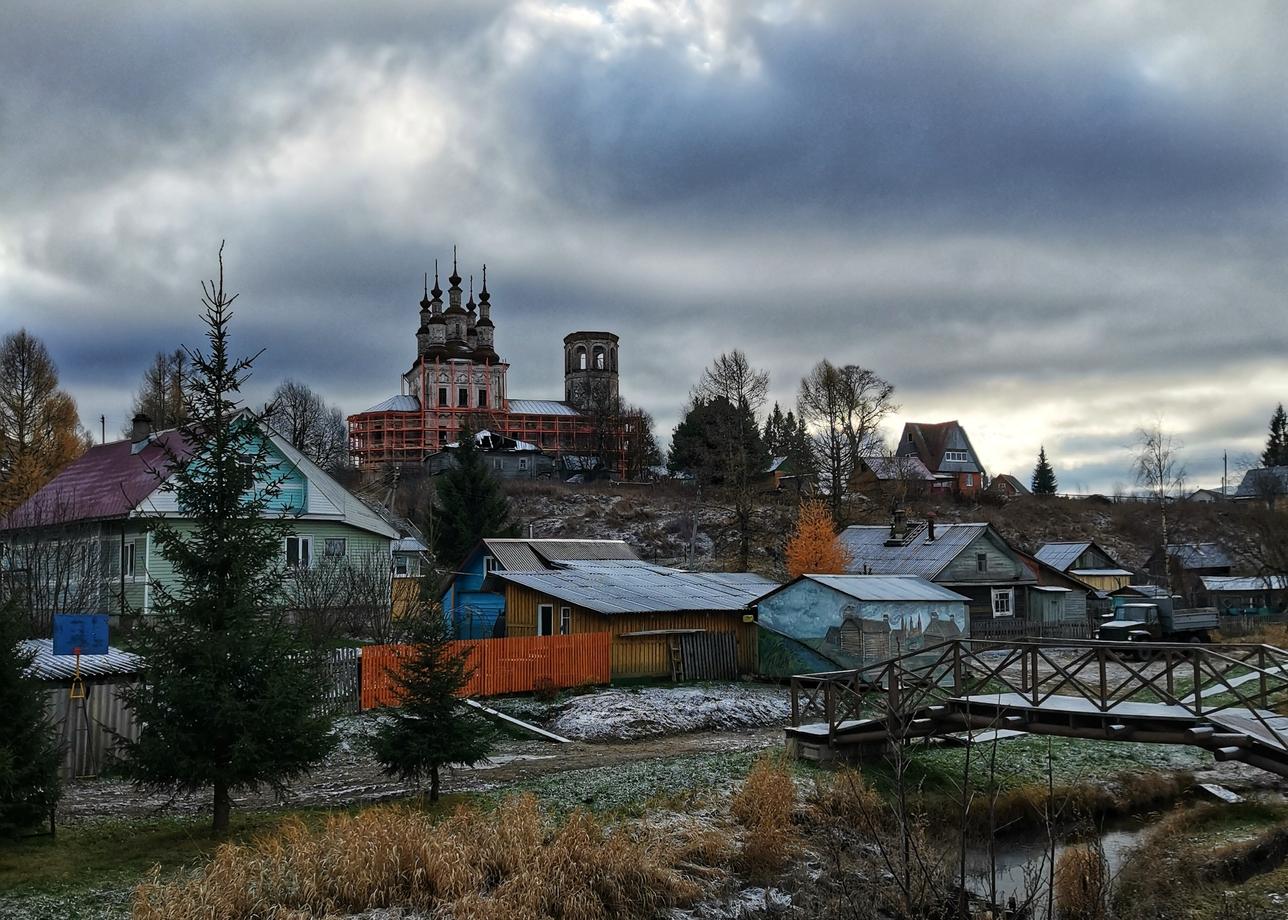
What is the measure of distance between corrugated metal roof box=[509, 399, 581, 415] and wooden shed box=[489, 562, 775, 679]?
67.7 m

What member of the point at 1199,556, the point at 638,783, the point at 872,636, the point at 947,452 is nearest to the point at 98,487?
the point at 872,636

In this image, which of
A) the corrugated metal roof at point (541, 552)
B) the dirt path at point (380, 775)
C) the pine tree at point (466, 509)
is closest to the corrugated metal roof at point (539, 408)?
the pine tree at point (466, 509)

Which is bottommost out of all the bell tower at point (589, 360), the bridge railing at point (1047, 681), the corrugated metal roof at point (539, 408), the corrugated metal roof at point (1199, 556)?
the bridge railing at point (1047, 681)

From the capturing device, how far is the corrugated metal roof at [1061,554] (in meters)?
54.9

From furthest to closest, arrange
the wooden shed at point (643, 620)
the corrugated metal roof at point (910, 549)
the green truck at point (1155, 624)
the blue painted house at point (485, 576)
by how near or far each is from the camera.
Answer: the corrugated metal roof at point (910, 549), the green truck at point (1155, 624), the blue painted house at point (485, 576), the wooden shed at point (643, 620)

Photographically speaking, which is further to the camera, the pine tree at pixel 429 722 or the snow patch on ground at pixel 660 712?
the snow patch on ground at pixel 660 712

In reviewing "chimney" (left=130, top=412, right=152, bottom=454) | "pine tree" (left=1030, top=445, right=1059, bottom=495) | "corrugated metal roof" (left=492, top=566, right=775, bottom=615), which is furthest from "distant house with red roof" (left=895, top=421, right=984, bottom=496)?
"chimney" (left=130, top=412, right=152, bottom=454)

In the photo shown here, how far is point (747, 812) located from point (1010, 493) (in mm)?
78352

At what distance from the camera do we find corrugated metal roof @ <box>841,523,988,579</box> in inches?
1807

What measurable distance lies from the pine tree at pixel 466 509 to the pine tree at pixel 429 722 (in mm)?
33972

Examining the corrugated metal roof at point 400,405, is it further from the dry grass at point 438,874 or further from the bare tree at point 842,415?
the dry grass at point 438,874

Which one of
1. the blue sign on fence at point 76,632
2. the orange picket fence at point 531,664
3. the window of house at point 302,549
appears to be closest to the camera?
the blue sign on fence at point 76,632

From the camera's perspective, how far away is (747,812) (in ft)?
53.3

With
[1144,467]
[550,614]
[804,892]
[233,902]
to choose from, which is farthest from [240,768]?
[1144,467]
